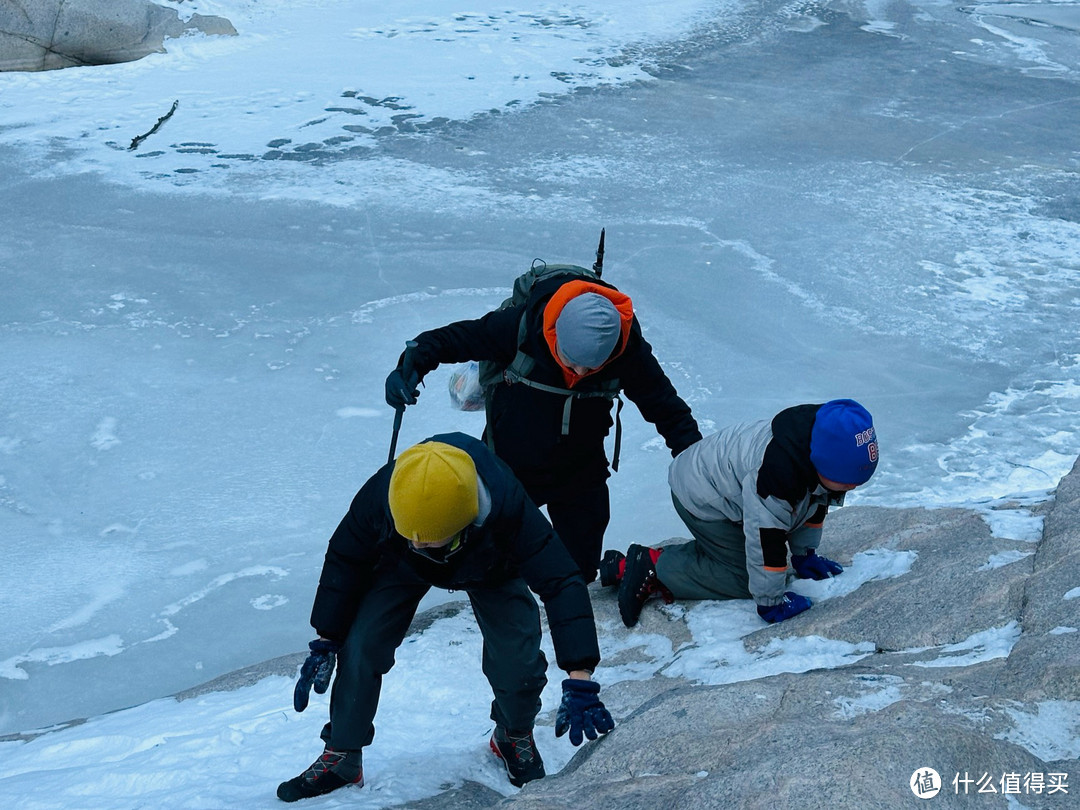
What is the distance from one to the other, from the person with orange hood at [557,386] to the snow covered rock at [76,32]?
781 cm

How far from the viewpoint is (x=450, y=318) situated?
563 cm

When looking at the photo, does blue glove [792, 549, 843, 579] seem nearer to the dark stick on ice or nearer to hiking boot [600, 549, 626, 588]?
hiking boot [600, 549, 626, 588]

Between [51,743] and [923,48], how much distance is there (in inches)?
430

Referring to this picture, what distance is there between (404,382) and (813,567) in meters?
1.39

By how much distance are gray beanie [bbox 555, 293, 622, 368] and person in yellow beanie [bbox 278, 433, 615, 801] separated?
0.59 m

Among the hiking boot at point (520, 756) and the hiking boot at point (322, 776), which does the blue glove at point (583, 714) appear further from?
the hiking boot at point (322, 776)

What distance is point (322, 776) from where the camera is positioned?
267 cm

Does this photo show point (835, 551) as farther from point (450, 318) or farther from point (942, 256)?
point (942, 256)

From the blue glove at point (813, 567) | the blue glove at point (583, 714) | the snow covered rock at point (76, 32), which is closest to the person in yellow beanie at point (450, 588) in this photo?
the blue glove at point (583, 714)

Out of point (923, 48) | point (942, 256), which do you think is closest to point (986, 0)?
point (923, 48)

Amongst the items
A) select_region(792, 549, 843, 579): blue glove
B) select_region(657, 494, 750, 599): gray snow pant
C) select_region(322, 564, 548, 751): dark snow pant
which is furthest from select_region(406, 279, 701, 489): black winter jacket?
select_region(322, 564, 548, 751): dark snow pant

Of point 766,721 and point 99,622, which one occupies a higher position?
point 766,721

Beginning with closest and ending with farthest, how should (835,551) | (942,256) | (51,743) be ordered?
(51,743) → (835,551) → (942,256)

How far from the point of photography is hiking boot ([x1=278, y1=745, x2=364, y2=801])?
2.67 m
